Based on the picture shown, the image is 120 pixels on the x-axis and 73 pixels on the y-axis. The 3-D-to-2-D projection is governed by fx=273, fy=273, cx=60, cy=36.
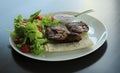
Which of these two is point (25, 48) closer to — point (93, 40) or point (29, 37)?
point (29, 37)

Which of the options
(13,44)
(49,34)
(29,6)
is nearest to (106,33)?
(49,34)

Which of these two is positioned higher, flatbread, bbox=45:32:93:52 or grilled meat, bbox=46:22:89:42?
grilled meat, bbox=46:22:89:42

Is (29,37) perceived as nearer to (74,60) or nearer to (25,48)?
(25,48)

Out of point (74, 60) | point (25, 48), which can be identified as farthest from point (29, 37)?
point (74, 60)

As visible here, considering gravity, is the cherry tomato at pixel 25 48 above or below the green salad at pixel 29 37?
below

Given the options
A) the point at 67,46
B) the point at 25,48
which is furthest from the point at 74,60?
the point at 25,48

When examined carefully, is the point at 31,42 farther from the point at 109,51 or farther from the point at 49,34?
the point at 109,51
